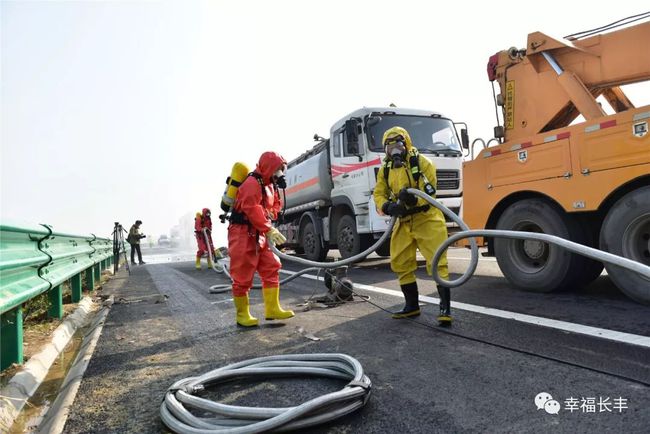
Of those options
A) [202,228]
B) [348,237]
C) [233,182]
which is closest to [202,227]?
[202,228]

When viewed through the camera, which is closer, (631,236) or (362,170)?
(631,236)

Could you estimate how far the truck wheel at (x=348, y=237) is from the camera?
8578mm

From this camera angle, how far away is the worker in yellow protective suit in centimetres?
383

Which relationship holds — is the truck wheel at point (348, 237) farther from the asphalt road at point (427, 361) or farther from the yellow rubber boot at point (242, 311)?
the yellow rubber boot at point (242, 311)

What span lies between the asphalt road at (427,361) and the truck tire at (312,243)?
17.4 ft

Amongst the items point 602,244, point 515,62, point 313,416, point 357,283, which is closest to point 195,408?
point 313,416

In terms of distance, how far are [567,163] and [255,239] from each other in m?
3.34

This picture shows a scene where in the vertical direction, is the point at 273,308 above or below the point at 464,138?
below

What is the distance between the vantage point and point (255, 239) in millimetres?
4191

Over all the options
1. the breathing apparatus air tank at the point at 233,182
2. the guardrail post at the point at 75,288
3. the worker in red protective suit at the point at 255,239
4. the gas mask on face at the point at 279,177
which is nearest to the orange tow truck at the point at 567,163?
the gas mask on face at the point at 279,177

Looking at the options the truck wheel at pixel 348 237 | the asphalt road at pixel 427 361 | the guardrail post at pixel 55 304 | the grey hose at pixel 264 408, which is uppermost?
the truck wheel at pixel 348 237

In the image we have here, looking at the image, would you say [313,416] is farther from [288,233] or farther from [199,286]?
[288,233]

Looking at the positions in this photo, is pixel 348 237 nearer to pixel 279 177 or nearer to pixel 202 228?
pixel 279 177

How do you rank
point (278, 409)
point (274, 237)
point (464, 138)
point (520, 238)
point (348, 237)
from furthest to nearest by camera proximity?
point (348, 237) < point (464, 138) < point (274, 237) < point (520, 238) < point (278, 409)
